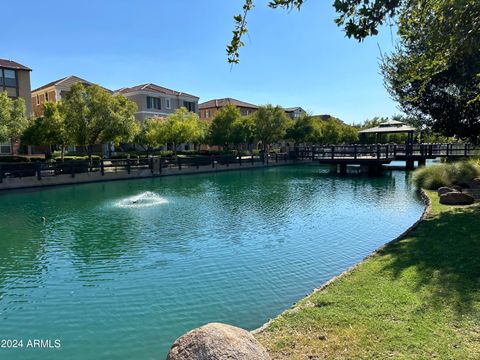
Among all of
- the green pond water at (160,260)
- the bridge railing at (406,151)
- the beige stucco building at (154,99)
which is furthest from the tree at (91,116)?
the bridge railing at (406,151)

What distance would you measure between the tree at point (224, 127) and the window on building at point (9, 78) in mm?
22858

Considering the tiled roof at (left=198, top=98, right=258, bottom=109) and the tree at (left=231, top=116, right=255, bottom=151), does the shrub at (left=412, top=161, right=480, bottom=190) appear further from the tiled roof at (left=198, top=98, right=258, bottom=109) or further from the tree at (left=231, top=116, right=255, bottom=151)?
the tiled roof at (left=198, top=98, right=258, bottom=109)

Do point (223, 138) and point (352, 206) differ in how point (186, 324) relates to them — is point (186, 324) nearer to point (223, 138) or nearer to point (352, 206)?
point (352, 206)

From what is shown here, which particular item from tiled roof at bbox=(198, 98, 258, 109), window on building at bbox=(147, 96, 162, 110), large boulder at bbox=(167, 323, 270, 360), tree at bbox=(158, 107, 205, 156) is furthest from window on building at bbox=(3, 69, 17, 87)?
large boulder at bbox=(167, 323, 270, 360)

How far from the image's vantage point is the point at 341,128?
7344 centimetres

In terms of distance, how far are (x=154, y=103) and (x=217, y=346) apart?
175 ft

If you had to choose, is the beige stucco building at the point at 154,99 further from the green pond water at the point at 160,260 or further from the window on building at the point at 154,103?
the green pond water at the point at 160,260

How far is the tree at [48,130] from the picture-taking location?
30719mm

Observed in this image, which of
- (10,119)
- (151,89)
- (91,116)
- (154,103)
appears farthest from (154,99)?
(10,119)

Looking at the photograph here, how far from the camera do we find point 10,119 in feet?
92.7

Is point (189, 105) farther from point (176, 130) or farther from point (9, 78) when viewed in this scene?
point (9, 78)

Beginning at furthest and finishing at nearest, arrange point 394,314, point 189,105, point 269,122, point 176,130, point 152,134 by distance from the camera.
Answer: point 189,105 < point 269,122 < point 152,134 < point 176,130 < point 394,314

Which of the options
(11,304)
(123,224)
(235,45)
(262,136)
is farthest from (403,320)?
(262,136)

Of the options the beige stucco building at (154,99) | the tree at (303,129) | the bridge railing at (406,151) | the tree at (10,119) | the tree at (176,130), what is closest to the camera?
the tree at (10,119)
